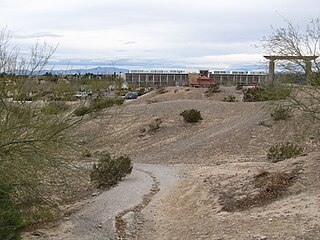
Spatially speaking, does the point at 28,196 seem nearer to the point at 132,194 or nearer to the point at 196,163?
the point at 132,194

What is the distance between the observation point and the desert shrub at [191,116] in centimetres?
3834

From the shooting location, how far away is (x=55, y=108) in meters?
12.7

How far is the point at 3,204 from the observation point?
34.7 feet

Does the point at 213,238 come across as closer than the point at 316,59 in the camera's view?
Yes

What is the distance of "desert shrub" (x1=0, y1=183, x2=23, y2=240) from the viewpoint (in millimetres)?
9867

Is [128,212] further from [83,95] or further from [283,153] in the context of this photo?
[283,153]

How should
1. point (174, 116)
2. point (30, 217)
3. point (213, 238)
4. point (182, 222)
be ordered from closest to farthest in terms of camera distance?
point (213, 238) → point (30, 217) → point (182, 222) → point (174, 116)

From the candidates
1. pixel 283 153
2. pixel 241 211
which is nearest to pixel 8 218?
pixel 241 211

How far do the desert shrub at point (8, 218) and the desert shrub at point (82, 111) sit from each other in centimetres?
240

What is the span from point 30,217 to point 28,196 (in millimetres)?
756

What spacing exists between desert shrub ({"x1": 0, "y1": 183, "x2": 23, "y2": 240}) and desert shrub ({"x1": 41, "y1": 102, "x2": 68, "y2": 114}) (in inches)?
79.5

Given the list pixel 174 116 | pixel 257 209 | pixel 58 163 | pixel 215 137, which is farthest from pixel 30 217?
pixel 174 116

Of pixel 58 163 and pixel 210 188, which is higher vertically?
pixel 58 163

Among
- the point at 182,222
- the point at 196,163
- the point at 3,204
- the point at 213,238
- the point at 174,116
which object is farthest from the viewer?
the point at 174,116
